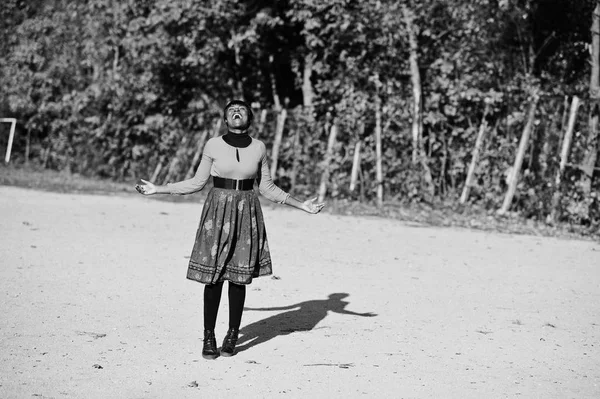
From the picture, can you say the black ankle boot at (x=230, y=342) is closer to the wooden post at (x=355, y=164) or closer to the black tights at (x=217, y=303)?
the black tights at (x=217, y=303)

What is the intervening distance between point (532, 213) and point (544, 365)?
9.77 meters

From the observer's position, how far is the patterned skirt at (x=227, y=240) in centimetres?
631

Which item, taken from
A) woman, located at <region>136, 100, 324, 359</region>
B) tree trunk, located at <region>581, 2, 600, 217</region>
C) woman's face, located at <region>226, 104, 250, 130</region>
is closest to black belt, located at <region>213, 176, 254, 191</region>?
woman, located at <region>136, 100, 324, 359</region>

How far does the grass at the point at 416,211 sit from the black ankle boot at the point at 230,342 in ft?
28.0

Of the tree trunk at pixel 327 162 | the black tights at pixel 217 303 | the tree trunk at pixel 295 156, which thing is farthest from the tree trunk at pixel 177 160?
the black tights at pixel 217 303

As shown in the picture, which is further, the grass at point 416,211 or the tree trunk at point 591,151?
the tree trunk at point 591,151

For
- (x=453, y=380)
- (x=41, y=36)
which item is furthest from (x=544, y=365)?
(x=41, y=36)

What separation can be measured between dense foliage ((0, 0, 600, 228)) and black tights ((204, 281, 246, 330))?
391 inches

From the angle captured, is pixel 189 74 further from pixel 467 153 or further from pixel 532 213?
pixel 532 213

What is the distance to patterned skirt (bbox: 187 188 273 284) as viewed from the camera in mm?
6309

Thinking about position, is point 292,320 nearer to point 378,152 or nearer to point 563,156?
point 563,156

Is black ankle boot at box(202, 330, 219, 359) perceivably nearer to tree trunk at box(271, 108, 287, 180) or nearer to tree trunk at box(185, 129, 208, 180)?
tree trunk at box(271, 108, 287, 180)

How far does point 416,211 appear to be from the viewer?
54.5 ft

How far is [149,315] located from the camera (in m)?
7.60
